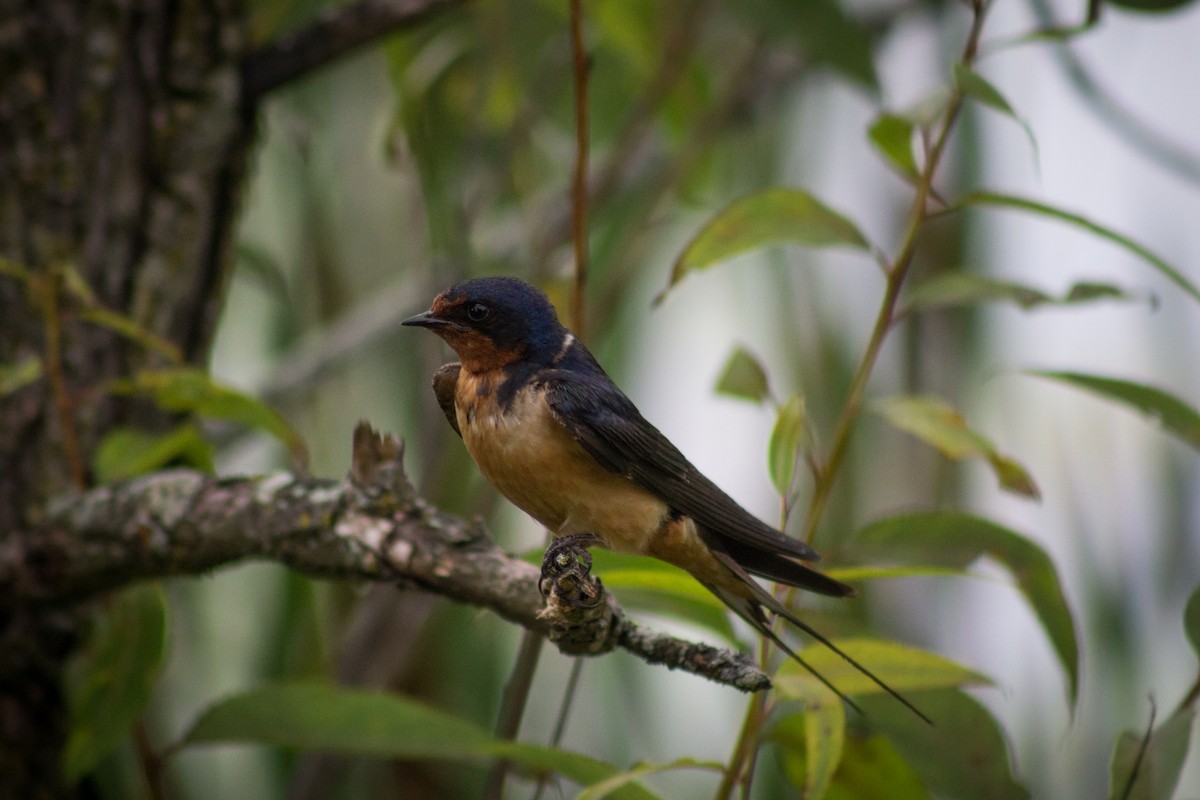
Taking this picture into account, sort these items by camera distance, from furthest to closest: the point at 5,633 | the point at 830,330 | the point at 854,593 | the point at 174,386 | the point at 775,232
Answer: the point at 830,330
the point at 5,633
the point at 174,386
the point at 775,232
the point at 854,593

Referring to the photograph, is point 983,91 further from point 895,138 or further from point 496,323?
point 496,323

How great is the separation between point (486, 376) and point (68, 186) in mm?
857

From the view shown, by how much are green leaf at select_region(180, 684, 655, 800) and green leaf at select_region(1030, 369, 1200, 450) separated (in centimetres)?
73

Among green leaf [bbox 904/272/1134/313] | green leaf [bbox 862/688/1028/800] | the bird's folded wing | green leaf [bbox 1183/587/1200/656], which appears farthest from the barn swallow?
green leaf [bbox 1183/587/1200/656]

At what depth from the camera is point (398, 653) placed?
209 centimetres

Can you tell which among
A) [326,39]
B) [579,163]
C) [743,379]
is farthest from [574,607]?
[326,39]

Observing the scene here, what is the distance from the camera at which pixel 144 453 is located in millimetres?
1829

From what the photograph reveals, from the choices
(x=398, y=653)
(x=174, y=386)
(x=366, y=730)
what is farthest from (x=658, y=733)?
(x=174, y=386)

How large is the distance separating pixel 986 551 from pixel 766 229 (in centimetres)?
48

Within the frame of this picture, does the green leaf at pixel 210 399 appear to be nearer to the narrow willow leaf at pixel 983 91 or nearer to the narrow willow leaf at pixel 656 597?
the narrow willow leaf at pixel 656 597

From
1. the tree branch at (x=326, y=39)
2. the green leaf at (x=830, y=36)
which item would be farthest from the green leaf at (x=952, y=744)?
the tree branch at (x=326, y=39)

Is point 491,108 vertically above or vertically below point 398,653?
above

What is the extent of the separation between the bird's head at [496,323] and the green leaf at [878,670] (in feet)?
1.94

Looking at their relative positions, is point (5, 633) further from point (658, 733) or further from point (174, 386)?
point (658, 733)
